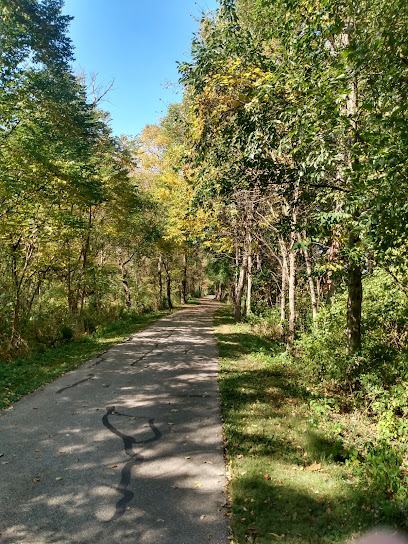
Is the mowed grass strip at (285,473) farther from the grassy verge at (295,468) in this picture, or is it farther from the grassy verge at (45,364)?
the grassy verge at (45,364)

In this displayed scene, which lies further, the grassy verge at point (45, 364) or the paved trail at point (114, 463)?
the grassy verge at point (45, 364)

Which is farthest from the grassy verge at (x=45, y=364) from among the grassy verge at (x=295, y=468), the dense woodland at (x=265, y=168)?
the grassy verge at (x=295, y=468)

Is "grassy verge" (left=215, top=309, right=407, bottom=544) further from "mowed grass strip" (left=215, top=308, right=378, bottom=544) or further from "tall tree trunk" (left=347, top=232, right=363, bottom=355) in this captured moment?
"tall tree trunk" (left=347, top=232, right=363, bottom=355)

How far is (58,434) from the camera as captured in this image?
489cm

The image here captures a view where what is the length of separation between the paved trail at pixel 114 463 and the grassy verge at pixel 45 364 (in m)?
0.48

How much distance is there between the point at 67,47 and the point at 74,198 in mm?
11368

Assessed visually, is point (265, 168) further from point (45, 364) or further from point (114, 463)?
point (45, 364)

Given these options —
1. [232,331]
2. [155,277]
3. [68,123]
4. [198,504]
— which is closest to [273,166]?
[198,504]

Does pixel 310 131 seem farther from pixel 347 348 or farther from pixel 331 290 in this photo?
pixel 331 290

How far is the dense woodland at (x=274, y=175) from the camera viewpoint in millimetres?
3922

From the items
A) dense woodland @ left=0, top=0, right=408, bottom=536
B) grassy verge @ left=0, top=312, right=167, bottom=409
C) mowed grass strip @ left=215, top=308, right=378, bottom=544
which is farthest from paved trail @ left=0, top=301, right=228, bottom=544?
dense woodland @ left=0, top=0, right=408, bottom=536

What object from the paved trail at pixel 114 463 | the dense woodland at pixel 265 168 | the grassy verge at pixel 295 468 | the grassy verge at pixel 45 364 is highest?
the dense woodland at pixel 265 168

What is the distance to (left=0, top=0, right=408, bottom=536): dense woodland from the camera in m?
3.92

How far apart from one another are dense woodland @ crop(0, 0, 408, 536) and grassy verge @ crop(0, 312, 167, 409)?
703 millimetres
